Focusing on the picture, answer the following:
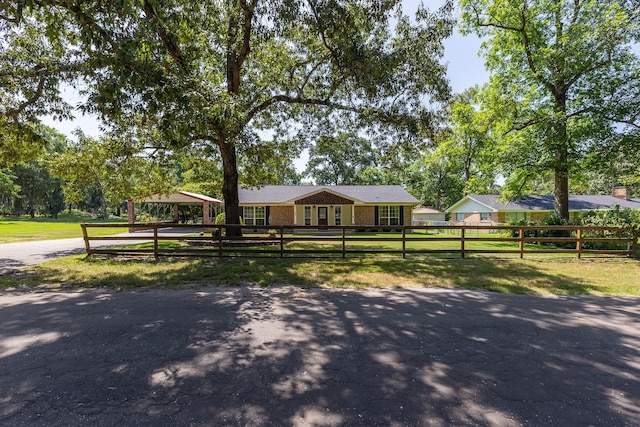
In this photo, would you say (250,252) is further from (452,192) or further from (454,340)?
(452,192)

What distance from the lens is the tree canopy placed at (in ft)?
47.4

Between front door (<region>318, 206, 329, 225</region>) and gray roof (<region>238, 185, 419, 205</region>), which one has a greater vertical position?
gray roof (<region>238, 185, 419, 205</region>)

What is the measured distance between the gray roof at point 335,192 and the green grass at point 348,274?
15427 millimetres

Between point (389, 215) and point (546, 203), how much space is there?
49.1 feet

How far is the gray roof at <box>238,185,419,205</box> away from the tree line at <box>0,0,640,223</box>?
5167 mm

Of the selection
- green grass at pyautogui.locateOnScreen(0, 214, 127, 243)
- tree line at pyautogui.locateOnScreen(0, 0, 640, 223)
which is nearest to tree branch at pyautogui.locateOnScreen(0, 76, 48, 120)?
tree line at pyautogui.locateOnScreen(0, 0, 640, 223)

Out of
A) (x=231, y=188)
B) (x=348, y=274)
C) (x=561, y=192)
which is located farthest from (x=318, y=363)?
(x=561, y=192)

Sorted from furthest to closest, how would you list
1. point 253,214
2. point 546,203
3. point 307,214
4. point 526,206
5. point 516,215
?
point 546,203, point 516,215, point 526,206, point 253,214, point 307,214

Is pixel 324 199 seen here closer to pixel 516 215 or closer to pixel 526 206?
pixel 516 215

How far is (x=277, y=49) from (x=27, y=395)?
13.3 m

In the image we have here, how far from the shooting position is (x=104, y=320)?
15.1ft

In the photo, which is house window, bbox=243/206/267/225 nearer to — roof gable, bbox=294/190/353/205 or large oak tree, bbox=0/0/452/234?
roof gable, bbox=294/190/353/205

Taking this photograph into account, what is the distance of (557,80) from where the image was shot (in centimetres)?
1577

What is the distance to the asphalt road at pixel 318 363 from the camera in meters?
2.51
